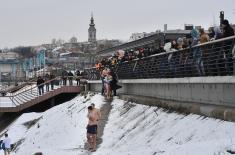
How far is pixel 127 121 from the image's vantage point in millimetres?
20844

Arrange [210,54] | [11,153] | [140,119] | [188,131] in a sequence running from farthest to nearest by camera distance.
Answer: [11,153], [140,119], [210,54], [188,131]

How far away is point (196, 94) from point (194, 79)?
0.56m

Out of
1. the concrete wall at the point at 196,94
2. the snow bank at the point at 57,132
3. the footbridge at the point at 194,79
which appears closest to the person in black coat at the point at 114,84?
the snow bank at the point at 57,132

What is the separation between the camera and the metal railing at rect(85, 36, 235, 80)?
14.9 m

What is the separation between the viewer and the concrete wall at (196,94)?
14.4 meters

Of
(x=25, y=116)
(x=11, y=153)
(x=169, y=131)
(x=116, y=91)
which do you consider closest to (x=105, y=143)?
(x=169, y=131)

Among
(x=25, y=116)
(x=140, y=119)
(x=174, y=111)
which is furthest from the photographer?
(x=25, y=116)

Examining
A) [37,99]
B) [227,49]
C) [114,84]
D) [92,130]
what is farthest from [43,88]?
[227,49]

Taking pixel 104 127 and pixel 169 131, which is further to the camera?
pixel 104 127

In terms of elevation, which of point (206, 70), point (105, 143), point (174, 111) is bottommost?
point (105, 143)

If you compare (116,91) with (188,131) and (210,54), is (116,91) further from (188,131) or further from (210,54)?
(188,131)

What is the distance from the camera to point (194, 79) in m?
17.1

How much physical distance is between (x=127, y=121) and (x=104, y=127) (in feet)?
3.75

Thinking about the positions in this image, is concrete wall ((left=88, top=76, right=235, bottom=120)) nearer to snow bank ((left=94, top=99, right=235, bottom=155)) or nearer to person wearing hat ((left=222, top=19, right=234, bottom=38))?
snow bank ((left=94, top=99, right=235, bottom=155))
